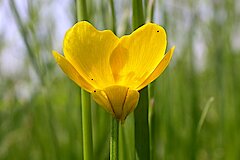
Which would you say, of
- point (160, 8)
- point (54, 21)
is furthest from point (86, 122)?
point (54, 21)

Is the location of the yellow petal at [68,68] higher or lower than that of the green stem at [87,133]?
higher

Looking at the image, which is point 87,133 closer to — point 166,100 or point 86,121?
point 86,121

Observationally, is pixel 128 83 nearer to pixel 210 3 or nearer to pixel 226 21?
pixel 226 21

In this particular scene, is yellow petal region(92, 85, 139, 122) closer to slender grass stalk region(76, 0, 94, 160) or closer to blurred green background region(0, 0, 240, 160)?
slender grass stalk region(76, 0, 94, 160)

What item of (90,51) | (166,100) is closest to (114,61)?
(90,51)

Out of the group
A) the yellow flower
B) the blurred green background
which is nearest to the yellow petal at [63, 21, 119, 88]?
the yellow flower

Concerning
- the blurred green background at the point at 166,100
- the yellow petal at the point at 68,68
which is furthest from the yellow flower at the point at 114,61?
the blurred green background at the point at 166,100

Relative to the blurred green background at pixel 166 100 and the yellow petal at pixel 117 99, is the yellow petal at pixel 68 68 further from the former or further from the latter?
the blurred green background at pixel 166 100
